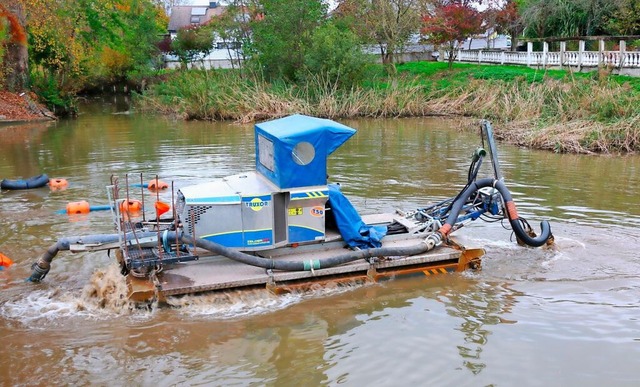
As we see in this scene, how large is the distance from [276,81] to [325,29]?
3.66 metres

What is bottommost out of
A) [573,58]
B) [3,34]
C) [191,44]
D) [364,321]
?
[364,321]

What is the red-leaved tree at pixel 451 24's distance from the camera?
135 ft

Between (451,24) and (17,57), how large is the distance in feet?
A: 84.4

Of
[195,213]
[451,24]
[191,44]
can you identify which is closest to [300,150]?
[195,213]

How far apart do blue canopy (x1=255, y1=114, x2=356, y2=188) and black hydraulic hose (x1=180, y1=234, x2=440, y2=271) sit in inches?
41.7

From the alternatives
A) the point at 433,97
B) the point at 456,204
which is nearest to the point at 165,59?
the point at 433,97

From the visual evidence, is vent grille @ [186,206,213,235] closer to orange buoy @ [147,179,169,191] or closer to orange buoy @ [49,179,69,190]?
orange buoy @ [147,179,169,191]

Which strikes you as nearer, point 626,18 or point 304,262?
point 304,262

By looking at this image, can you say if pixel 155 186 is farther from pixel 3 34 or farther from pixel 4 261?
pixel 3 34

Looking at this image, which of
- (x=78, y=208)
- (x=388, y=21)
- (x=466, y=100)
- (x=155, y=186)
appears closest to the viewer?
(x=78, y=208)

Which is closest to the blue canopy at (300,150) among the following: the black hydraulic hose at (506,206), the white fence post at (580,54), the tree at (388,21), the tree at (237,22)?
the black hydraulic hose at (506,206)

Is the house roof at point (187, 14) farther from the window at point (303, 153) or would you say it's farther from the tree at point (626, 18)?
the window at point (303, 153)

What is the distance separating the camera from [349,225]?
9445 millimetres

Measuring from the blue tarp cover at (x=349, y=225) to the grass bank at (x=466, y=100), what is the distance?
1277 cm
